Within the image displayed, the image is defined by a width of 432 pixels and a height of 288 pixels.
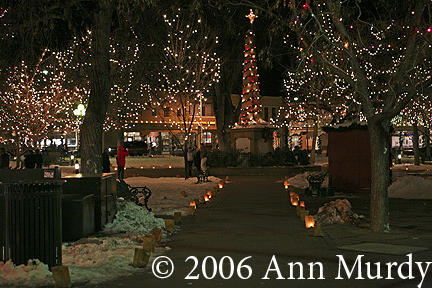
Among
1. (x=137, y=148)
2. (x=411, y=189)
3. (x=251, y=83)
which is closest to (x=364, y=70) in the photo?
(x=251, y=83)

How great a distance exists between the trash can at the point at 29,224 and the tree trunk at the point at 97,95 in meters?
8.17

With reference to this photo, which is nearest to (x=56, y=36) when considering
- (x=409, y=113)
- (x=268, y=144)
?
(x=268, y=144)

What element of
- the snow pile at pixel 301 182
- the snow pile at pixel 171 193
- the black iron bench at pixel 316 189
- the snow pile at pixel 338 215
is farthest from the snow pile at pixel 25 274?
the snow pile at pixel 301 182

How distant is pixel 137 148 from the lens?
65625 millimetres

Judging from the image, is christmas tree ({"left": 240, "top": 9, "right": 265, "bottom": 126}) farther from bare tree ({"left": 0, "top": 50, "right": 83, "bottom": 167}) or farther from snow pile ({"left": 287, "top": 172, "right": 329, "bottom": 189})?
bare tree ({"left": 0, "top": 50, "right": 83, "bottom": 167})

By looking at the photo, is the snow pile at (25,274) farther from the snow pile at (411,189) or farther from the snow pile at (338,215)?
the snow pile at (411,189)

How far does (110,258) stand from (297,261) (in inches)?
122

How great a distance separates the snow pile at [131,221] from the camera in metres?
12.0

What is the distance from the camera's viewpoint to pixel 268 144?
36.3 metres

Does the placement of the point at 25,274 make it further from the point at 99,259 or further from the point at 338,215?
the point at 338,215

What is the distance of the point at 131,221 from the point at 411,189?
11.2m

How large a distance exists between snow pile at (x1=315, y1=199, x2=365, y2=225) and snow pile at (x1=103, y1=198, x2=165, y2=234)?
13.3 ft

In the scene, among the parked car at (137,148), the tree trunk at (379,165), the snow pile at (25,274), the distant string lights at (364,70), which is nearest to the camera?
the snow pile at (25,274)

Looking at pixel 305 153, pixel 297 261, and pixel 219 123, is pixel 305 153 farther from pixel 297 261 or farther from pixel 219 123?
pixel 297 261
